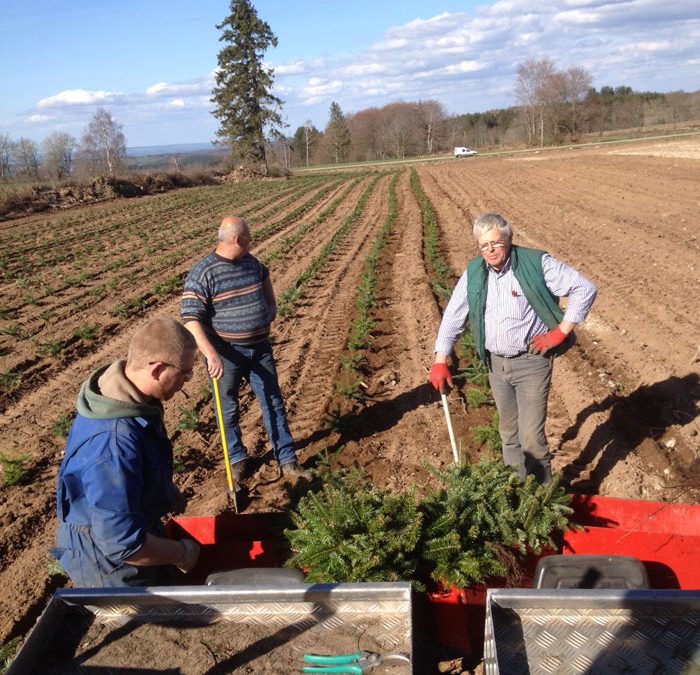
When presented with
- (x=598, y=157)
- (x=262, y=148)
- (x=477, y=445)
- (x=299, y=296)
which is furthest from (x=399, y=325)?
(x=262, y=148)

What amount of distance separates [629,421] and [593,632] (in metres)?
4.30

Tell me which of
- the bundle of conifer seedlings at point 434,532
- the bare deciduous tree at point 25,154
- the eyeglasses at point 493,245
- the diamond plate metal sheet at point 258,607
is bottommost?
the bundle of conifer seedlings at point 434,532

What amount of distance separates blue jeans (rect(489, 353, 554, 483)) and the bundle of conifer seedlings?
0.60 metres

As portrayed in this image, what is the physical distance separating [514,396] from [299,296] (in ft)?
23.2

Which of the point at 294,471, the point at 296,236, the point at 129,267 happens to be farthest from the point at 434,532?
the point at 296,236

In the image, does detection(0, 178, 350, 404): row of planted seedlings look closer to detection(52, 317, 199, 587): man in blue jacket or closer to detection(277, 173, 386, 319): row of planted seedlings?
detection(277, 173, 386, 319): row of planted seedlings

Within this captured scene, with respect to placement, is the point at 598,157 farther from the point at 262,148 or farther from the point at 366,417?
the point at 366,417

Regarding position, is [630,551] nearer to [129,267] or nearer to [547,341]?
[547,341]

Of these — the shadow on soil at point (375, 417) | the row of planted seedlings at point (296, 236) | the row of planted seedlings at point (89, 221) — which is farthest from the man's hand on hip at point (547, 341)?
the row of planted seedlings at point (89, 221)

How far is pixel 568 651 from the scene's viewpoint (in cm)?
216

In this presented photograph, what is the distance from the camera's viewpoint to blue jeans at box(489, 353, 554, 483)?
4305mm

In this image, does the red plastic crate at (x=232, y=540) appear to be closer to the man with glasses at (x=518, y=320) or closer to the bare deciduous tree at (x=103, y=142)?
the man with glasses at (x=518, y=320)

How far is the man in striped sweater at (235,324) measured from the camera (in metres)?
4.84

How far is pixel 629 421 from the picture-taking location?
610cm
